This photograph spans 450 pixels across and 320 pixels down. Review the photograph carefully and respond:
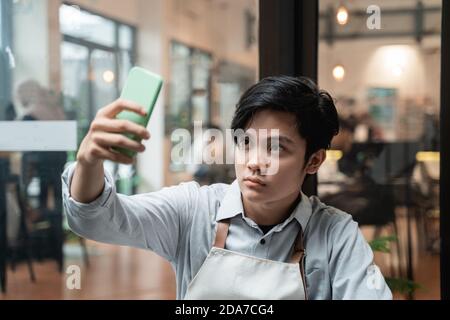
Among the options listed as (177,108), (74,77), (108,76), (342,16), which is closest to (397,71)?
(342,16)

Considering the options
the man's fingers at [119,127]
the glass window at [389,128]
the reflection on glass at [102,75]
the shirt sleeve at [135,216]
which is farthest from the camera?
the reflection on glass at [102,75]

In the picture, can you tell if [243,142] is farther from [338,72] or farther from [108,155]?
[338,72]

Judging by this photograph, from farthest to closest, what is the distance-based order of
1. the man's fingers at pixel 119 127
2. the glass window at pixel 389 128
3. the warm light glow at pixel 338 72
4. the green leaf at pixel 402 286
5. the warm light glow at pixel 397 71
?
the warm light glow at pixel 397 71, the warm light glow at pixel 338 72, the glass window at pixel 389 128, the green leaf at pixel 402 286, the man's fingers at pixel 119 127

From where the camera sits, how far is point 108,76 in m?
2.10

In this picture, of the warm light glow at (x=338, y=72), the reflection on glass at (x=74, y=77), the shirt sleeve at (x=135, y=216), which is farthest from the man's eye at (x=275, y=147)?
the reflection on glass at (x=74, y=77)

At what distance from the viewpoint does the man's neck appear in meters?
1.01

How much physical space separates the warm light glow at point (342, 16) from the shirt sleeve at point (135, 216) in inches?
36.9

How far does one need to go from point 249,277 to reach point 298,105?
1.05 ft

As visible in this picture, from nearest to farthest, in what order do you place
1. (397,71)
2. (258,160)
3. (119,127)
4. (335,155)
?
1. (119,127)
2. (258,160)
3. (335,155)
4. (397,71)

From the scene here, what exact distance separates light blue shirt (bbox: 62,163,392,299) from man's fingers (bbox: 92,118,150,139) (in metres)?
0.16

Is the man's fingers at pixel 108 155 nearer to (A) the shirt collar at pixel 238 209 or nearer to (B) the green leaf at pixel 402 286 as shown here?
(A) the shirt collar at pixel 238 209

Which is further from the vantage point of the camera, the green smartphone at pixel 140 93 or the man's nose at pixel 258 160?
the man's nose at pixel 258 160

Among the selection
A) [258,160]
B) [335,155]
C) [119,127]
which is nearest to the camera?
[119,127]

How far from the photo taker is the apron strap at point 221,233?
102 cm
